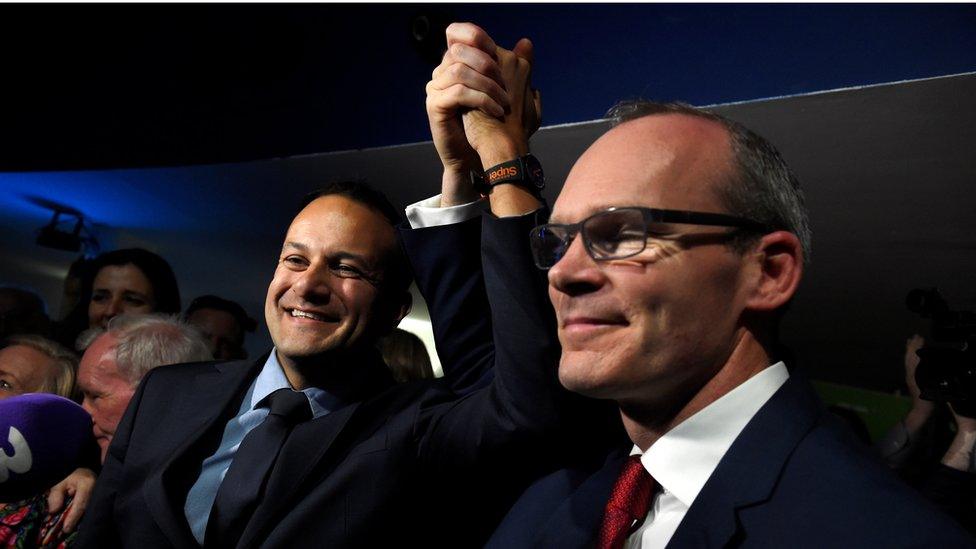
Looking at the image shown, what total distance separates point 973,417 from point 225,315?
2740 mm

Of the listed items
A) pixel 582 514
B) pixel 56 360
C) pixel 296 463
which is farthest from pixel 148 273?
pixel 582 514

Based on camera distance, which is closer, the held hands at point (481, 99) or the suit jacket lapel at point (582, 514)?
the suit jacket lapel at point (582, 514)

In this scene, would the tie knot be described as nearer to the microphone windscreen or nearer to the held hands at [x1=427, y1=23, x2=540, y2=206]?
the microphone windscreen

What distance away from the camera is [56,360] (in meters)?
2.48

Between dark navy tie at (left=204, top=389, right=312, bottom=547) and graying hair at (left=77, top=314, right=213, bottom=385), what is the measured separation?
0.70 metres

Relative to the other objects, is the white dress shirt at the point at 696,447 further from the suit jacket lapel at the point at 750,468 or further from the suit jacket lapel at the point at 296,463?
the suit jacket lapel at the point at 296,463

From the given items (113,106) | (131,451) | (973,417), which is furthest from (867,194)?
(113,106)

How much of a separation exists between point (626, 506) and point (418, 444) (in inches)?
18.1

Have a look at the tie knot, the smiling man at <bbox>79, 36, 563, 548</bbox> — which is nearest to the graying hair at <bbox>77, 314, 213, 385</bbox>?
the smiling man at <bbox>79, 36, 563, 548</bbox>

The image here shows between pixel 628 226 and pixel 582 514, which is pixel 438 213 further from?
pixel 582 514

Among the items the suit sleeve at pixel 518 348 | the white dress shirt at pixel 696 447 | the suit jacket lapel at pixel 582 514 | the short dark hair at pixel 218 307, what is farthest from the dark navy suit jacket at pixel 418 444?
the short dark hair at pixel 218 307

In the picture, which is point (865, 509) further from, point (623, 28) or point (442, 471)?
point (623, 28)

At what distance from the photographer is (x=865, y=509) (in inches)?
38.3

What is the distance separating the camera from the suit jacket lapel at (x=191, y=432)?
151 cm
